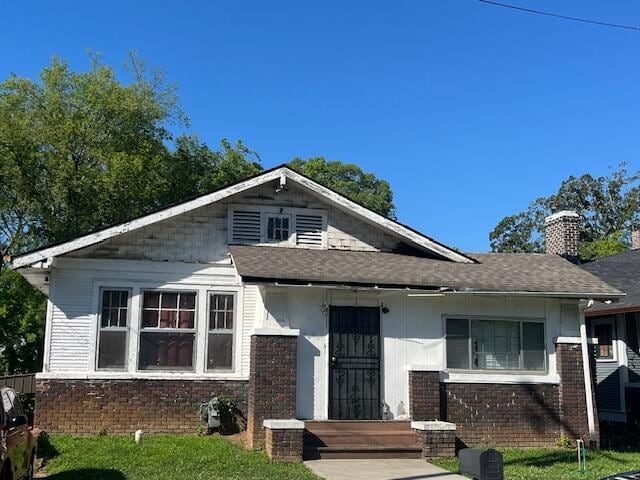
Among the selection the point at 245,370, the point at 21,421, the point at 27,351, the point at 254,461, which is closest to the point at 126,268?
the point at 245,370

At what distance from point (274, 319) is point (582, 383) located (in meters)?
6.13

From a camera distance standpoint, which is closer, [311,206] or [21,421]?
[21,421]

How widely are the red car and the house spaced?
383cm

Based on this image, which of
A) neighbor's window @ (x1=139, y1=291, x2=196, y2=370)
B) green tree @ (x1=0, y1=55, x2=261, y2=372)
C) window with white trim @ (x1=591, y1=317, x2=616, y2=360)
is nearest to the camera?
neighbor's window @ (x1=139, y1=291, x2=196, y2=370)

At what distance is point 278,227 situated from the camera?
15.0 m

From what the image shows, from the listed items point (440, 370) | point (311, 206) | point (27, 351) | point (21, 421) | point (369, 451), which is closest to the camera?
point (21, 421)

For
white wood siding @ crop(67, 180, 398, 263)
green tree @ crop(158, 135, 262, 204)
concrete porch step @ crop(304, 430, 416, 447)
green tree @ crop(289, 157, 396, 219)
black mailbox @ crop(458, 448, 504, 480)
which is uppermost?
green tree @ crop(289, 157, 396, 219)

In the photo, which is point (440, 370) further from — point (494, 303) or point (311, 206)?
point (311, 206)

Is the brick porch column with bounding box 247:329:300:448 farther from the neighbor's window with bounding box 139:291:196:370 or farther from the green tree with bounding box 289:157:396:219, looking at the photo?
the green tree with bounding box 289:157:396:219

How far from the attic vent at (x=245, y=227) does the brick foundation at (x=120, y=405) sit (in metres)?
2.88

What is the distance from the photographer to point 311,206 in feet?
49.5

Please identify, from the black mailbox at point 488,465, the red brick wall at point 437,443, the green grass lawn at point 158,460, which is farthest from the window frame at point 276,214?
the black mailbox at point 488,465

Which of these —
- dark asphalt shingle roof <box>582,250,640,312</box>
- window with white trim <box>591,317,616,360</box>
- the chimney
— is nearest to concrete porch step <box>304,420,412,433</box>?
dark asphalt shingle roof <box>582,250,640,312</box>

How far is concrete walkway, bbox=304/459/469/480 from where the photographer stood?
34.6 ft
